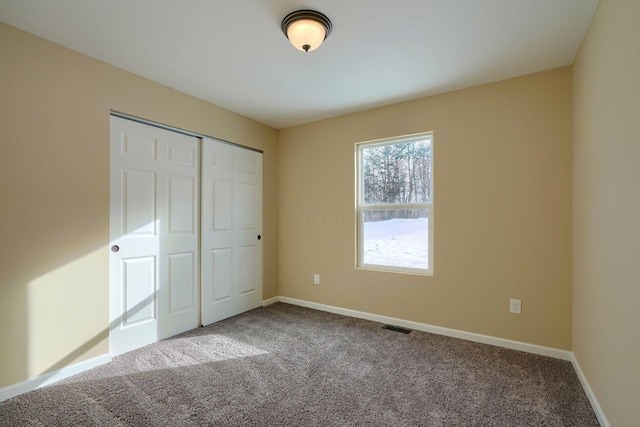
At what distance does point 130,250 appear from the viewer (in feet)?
8.86

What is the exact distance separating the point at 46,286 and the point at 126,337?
803 mm

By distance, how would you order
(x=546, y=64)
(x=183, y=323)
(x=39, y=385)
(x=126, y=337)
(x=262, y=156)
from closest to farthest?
(x=39, y=385)
(x=546, y=64)
(x=126, y=337)
(x=183, y=323)
(x=262, y=156)

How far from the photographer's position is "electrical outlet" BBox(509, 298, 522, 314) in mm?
2664

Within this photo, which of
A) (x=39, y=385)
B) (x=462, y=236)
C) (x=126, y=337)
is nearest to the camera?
(x=39, y=385)

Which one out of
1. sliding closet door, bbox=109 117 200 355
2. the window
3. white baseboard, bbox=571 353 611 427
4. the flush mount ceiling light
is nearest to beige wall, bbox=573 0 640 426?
white baseboard, bbox=571 353 611 427

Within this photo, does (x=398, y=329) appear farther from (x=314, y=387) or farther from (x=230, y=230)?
(x=230, y=230)

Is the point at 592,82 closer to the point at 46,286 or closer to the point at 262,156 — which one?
the point at 262,156

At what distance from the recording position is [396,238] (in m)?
3.42

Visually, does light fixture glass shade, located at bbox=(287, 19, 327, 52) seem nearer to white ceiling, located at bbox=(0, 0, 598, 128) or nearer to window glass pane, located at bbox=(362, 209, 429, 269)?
white ceiling, located at bbox=(0, 0, 598, 128)

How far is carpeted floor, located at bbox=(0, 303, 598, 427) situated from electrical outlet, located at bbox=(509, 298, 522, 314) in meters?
0.35

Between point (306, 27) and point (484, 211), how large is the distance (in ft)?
7.28

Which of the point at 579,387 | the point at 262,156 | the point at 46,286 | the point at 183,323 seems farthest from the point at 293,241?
the point at 579,387

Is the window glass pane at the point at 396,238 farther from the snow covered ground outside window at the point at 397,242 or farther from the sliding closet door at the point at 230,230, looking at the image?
the sliding closet door at the point at 230,230

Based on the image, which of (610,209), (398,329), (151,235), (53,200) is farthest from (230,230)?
(610,209)
